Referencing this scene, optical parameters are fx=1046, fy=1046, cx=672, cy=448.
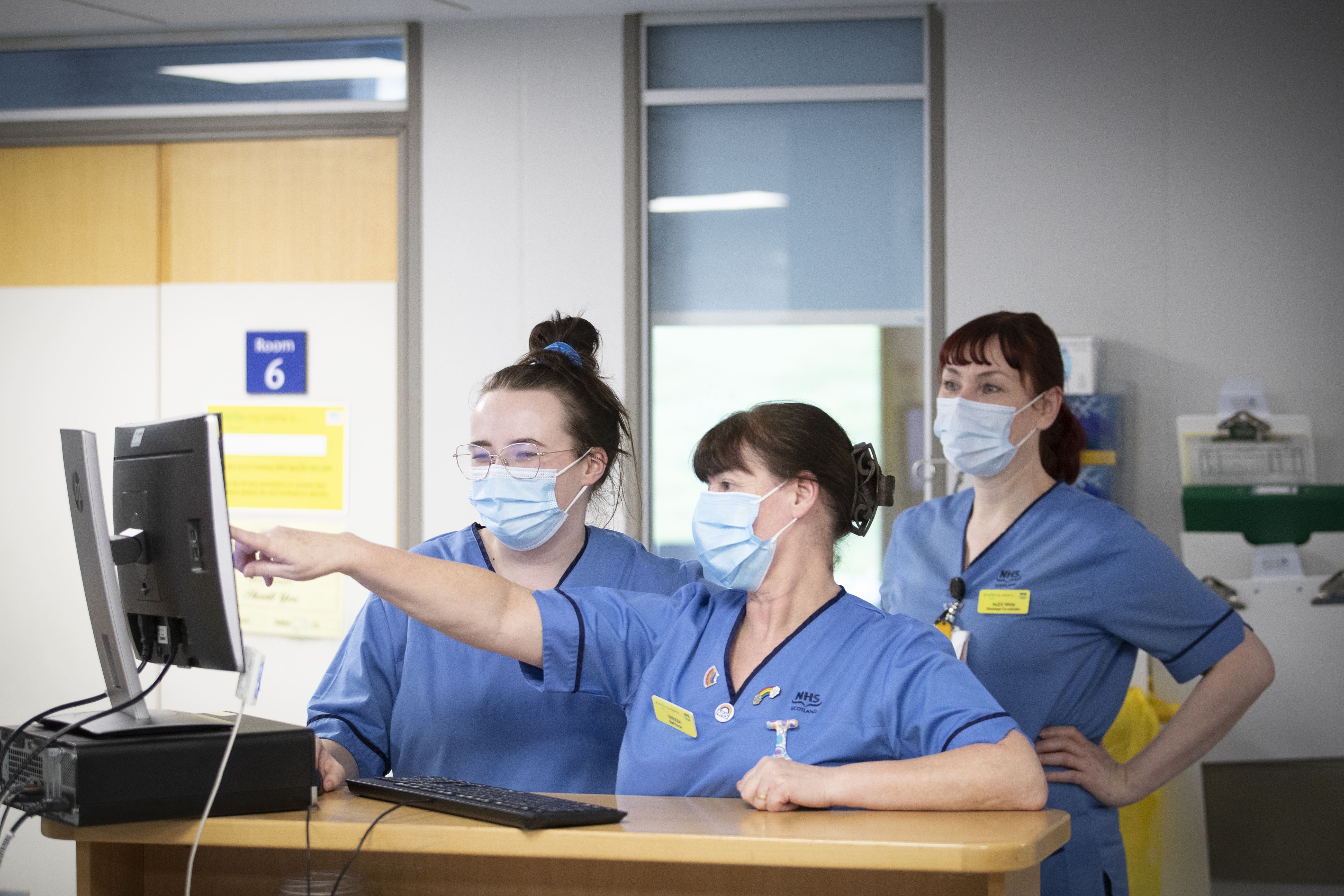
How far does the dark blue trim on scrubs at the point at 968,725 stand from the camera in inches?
50.5

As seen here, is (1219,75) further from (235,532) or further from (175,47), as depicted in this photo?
(175,47)

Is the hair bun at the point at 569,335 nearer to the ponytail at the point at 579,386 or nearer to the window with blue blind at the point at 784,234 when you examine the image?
the ponytail at the point at 579,386

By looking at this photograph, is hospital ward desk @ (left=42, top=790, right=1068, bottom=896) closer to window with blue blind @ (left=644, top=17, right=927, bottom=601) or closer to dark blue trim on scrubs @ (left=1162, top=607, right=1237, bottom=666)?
dark blue trim on scrubs @ (left=1162, top=607, right=1237, bottom=666)

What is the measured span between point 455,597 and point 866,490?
0.64 metres

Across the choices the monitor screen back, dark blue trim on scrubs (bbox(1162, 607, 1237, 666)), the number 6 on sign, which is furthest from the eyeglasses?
the number 6 on sign

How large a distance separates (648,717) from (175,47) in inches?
122

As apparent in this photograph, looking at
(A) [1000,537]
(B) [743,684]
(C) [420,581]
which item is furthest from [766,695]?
(A) [1000,537]

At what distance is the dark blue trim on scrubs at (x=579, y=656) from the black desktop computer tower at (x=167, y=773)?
0.40m

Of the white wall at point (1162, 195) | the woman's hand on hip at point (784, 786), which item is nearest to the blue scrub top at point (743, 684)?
the woman's hand on hip at point (784, 786)

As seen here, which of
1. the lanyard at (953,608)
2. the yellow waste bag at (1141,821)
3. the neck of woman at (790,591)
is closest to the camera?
the neck of woman at (790,591)

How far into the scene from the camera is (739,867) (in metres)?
1.26

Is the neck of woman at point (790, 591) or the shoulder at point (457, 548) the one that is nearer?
the neck of woman at point (790, 591)

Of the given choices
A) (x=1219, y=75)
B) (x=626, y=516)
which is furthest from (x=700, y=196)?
(x=1219, y=75)

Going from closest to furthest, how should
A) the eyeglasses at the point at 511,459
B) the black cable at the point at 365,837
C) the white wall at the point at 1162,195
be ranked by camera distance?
the black cable at the point at 365,837, the eyeglasses at the point at 511,459, the white wall at the point at 1162,195
